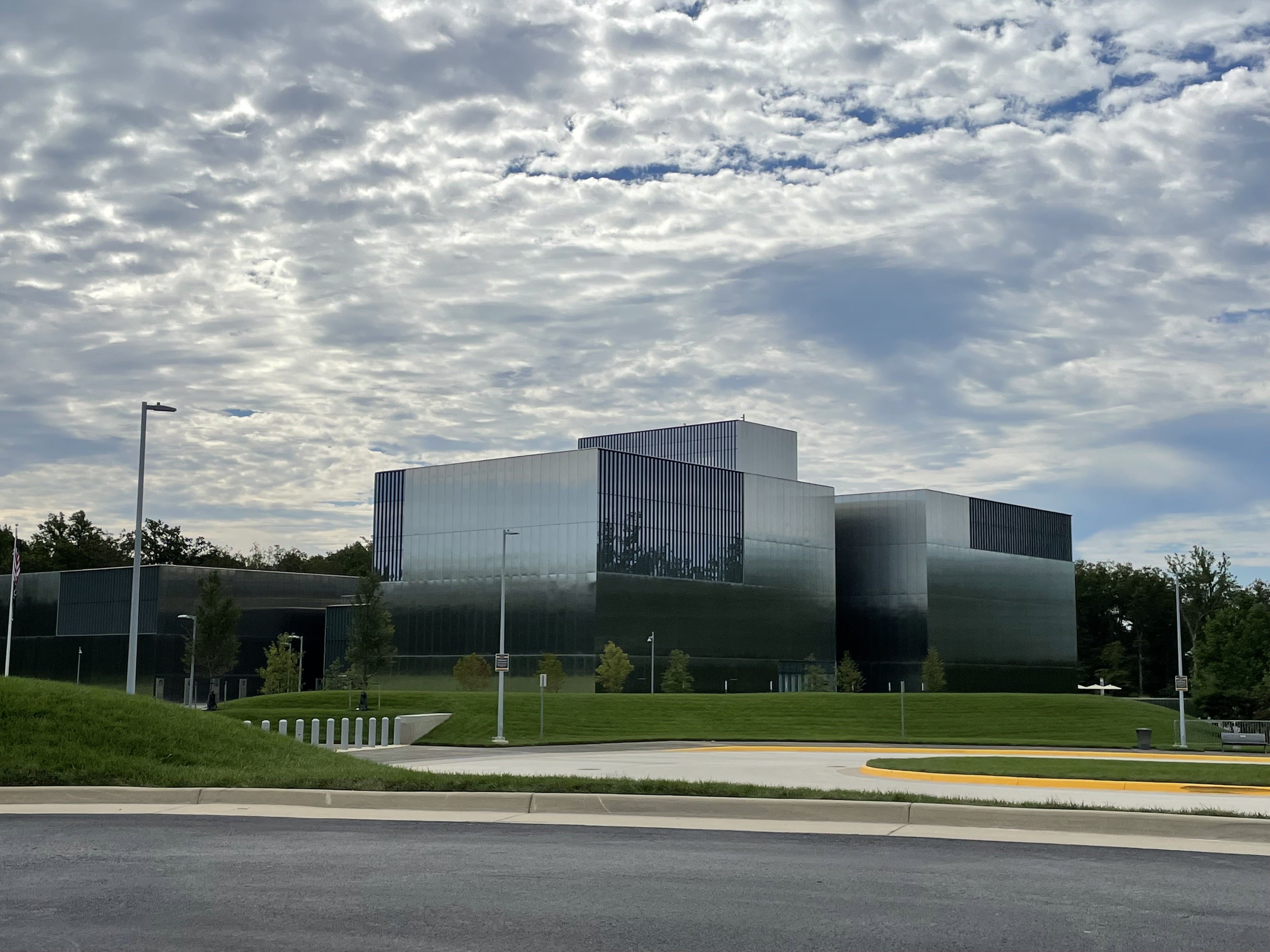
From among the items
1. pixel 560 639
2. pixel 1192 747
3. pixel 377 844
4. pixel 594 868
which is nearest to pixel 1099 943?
pixel 594 868

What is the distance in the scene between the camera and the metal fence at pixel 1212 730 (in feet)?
169

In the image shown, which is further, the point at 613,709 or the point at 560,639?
the point at 560,639

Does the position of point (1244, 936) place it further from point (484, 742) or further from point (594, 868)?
point (484, 742)

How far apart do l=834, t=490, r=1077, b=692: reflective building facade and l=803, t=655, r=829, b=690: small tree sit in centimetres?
712

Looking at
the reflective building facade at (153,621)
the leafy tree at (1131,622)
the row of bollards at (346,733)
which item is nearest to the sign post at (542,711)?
the row of bollards at (346,733)

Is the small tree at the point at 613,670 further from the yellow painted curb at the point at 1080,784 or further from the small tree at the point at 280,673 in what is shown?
the yellow painted curb at the point at 1080,784

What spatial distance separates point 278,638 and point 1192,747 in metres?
67.7

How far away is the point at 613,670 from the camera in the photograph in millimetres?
75562

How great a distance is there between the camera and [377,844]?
13.0 metres

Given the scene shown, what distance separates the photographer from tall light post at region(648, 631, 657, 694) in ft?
257

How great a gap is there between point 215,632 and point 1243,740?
5389 centimetres

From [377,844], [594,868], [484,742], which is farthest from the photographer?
[484,742]

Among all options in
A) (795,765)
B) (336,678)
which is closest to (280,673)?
(336,678)

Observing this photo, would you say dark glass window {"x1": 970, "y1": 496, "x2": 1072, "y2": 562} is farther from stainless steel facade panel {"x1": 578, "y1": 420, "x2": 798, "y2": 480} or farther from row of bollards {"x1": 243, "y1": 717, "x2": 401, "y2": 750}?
row of bollards {"x1": 243, "y1": 717, "x2": 401, "y2": 750}
